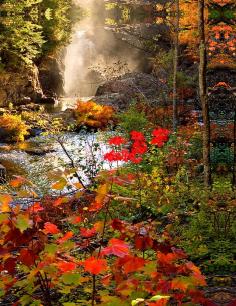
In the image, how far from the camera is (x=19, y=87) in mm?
29328

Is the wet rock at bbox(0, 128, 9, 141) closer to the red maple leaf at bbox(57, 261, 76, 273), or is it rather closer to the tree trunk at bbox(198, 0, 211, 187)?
the tree trunk at bbox(198, 0, 211, 187)

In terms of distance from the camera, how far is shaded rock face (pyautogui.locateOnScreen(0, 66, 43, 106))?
27.8 metres

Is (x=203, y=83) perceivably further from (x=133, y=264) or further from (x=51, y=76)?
(x=51, y=76)

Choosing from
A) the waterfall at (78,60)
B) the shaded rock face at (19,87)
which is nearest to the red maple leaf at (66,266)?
the shaded rock face at (19,87)

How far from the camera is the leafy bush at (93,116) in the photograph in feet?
70.6

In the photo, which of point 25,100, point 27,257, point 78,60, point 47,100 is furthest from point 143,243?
point 78,60

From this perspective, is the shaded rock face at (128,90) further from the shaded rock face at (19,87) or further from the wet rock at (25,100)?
the shaded rock face at (19,87)

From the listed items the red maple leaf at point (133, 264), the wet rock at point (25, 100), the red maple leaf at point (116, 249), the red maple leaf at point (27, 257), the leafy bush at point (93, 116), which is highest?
the red maple leaf at point (116, 249)

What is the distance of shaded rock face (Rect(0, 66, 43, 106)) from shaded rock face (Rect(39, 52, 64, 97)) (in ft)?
15.7

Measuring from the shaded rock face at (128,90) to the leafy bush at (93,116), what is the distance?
290 cm

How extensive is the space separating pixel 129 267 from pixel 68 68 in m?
48.3

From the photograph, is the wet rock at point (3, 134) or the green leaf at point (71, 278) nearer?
the green leaf at point (71, 278)

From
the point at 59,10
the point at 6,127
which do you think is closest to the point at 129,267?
the point at 6,127

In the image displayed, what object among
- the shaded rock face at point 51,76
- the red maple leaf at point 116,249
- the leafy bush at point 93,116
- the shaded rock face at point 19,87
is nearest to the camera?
the red maple leaf at point 116,249
